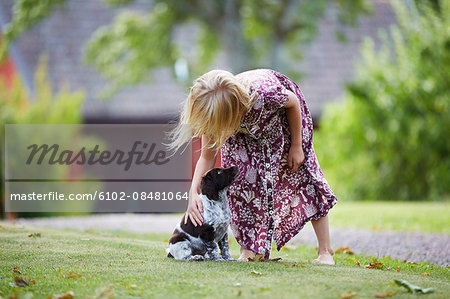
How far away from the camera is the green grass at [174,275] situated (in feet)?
10.8

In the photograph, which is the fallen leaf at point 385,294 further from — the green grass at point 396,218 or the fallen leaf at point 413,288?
the green grass at point 396,218

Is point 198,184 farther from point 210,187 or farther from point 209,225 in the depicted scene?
point 209,225

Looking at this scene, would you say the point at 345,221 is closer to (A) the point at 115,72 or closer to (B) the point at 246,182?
(B) the point at 246,182

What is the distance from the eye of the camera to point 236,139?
14.9ft

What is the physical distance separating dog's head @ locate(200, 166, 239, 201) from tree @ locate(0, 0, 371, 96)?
8.23 m

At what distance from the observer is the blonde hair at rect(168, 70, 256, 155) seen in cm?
403

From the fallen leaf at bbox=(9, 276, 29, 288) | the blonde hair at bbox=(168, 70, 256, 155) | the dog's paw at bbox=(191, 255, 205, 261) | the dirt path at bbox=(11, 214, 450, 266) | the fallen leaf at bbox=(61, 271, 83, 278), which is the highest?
the blonde hair at bbox=(168, 70, 256, 155)

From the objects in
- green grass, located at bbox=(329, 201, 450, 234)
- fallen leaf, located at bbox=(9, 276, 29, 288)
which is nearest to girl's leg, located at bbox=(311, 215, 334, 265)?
fallen leaf, located at bbox=(9, 276, 29, 288)

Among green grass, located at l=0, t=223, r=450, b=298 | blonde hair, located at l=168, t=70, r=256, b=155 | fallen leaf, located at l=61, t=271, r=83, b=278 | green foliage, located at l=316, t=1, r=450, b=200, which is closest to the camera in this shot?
green grass, located at l=0, t=223, r=450, b=298

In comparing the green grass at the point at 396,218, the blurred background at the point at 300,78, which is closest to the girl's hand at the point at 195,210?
the green grass at the point at 396,218

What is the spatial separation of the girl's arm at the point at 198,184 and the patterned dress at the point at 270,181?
0.14 m

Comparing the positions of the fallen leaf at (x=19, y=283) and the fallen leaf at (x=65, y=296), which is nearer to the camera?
the fallen leaf at (x=65, y=296)

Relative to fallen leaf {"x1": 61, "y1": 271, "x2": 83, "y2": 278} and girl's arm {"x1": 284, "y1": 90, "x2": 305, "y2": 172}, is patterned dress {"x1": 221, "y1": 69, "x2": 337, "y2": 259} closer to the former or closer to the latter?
girl's arm {"x1": 284, "y1": 90, "x2": 305, "y2": 172}

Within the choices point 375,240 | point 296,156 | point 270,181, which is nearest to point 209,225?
point 270,181
